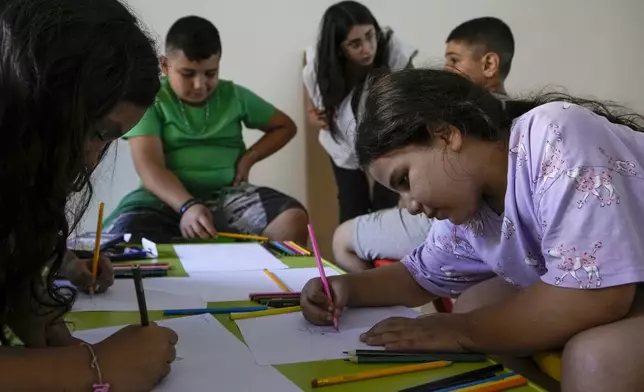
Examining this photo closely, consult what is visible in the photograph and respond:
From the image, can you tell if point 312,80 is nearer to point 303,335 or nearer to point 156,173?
point 156,173

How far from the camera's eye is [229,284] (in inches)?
43.6

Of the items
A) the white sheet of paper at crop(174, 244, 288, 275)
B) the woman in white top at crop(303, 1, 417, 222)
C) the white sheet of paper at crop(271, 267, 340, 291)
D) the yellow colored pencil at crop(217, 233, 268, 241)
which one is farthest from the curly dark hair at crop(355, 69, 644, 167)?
the woman in white top at crop(303, 1, 417, 222)

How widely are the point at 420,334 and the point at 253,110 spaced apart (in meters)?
1.58

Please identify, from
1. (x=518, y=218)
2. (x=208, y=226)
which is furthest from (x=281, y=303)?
(x=208, y=226)

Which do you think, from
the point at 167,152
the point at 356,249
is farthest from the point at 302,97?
the point at 356,249

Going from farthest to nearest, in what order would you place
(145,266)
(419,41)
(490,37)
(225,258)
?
(419,41) < (490,37) < (225,258) < (145,266)

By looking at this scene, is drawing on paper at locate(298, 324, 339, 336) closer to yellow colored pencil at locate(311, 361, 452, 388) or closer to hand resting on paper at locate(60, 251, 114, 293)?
yellow colored pencil at locate(311, 361, 452, 388)

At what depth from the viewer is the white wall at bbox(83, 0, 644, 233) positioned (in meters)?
2.57

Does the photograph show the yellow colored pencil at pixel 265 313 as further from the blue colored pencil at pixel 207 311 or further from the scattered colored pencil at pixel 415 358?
the scattered colored pencil at pixel 415 358

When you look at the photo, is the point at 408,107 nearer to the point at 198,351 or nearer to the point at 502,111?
the point at 502,111

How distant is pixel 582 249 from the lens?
0.73 m

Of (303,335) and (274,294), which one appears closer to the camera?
(303,335)

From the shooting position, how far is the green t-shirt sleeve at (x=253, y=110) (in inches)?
87.5

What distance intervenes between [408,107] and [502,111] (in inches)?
6.4
